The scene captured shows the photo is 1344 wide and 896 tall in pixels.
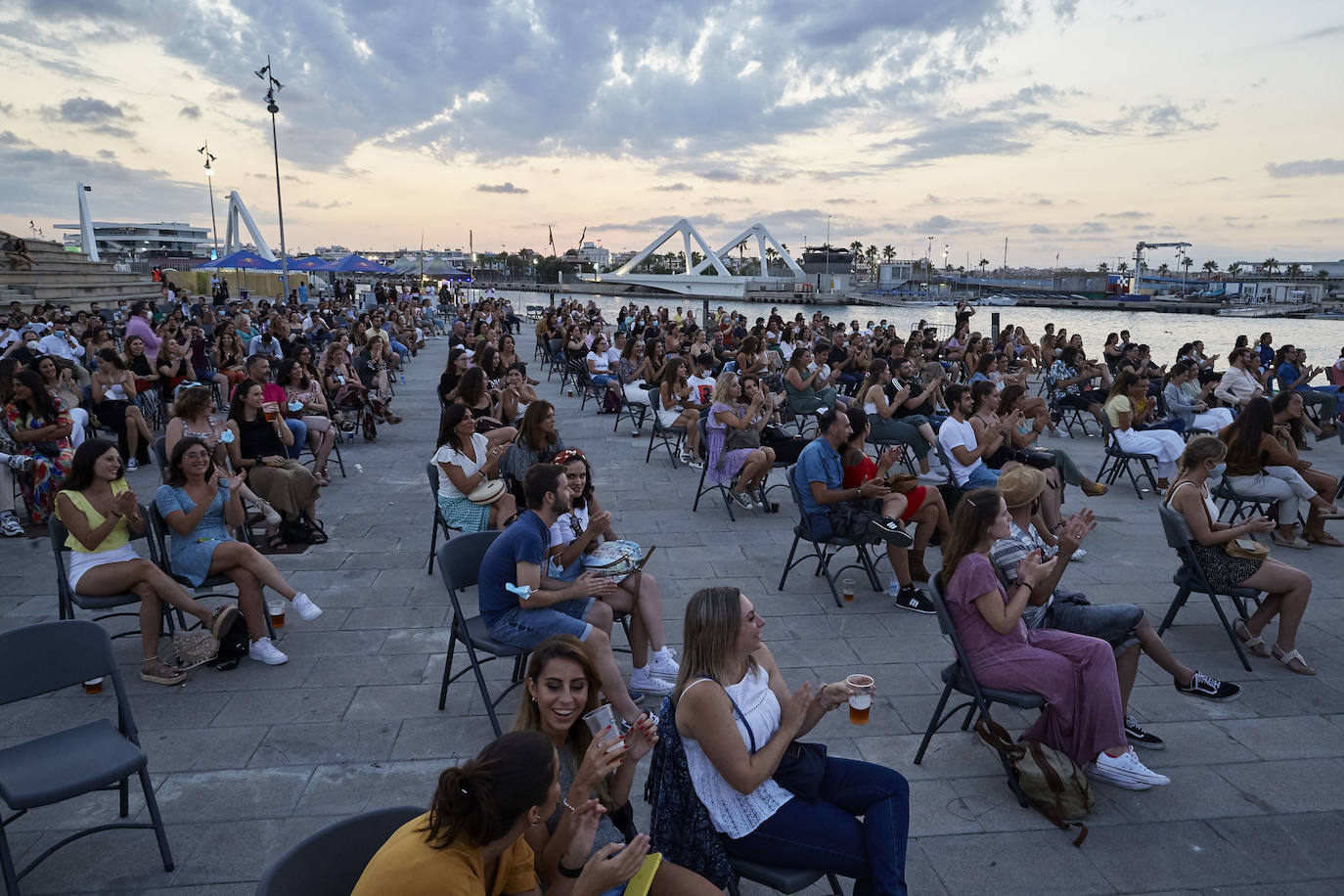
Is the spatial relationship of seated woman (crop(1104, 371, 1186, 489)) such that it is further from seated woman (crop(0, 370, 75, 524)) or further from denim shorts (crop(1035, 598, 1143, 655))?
seated woman (crop(0, 370, 75, 524))

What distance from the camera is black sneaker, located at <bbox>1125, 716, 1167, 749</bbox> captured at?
3.45 m

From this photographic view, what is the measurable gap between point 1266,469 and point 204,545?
7302 millimetres

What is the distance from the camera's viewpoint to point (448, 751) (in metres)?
3.43

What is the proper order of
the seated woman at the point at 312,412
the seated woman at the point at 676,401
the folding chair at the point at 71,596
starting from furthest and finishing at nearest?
the seated woman at the point at 676,401
the seated woman at the point at 312,412
the folding chair at the point at 71,596

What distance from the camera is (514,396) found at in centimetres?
777

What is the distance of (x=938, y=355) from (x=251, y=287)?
4117 cm

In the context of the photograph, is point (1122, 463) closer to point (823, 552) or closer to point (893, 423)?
point (893, 423)

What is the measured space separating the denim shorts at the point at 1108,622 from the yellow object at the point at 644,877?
2.47 meters

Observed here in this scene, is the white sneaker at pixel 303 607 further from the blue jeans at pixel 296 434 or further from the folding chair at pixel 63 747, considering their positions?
the blue jeans at pixel 296 434

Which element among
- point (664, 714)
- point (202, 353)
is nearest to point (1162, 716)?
point (664, 714)

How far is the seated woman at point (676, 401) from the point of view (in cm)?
855

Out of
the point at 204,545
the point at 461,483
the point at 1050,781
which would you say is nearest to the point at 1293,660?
the point at 1050,781

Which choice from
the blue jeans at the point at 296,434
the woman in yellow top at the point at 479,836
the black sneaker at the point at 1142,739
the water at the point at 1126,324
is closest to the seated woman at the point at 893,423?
the black sneaker at the point at 1142,739

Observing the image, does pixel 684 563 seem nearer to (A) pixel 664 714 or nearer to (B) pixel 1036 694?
(B) pixel 1036 694
